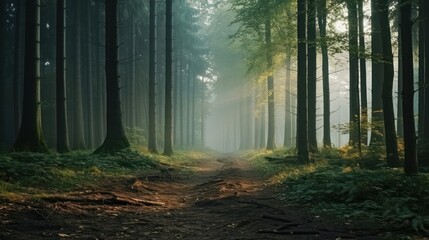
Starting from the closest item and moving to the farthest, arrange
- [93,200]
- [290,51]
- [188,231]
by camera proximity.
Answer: [188,231], [93,200], [290,51]

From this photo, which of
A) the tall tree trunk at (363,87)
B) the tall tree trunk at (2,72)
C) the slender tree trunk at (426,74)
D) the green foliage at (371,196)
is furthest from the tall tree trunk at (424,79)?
the tall tree trunk at (2,72)

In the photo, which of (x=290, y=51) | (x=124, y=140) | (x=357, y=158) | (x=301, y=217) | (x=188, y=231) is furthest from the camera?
(x=290, y=51)

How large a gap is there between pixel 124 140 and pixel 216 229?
10702 mm

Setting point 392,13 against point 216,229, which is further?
point 392,13

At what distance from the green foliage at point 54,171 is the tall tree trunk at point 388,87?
7980 millimetres

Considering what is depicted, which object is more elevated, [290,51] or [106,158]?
[290,51]

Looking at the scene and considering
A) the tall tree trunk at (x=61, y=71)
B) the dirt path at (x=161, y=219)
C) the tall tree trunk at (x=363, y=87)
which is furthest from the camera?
the tall tree trunk at (x=61, y=71)

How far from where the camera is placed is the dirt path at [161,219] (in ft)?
17.9

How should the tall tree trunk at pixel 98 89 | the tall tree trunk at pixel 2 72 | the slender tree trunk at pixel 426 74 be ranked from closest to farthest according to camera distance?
the slender tree trunk at pixel 426 74 < the tall tree trunk at pixel 2 72 < the tall tree trunk at pixel 98 89

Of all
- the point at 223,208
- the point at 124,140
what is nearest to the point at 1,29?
the point at 124,140

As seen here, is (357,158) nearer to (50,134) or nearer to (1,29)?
(1,29)

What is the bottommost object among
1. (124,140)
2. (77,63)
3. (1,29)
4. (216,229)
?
(216,229)

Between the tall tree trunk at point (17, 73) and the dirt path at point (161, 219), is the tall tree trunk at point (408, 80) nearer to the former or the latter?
the dirt path at point (161, 219)

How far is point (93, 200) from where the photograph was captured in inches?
296
